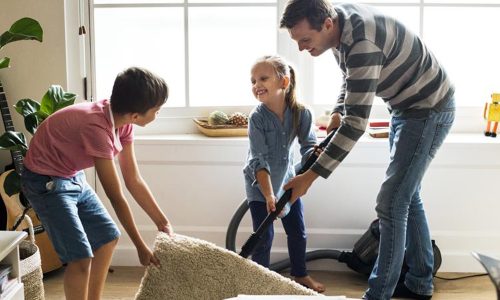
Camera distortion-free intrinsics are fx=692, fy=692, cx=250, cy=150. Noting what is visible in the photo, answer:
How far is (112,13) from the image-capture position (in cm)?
323

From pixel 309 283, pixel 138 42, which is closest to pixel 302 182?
pixel 309 283

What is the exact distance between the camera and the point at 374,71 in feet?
7.16

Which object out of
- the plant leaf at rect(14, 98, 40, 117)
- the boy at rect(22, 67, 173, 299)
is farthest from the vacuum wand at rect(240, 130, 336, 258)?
the plant leaf at rect(14, 98, 40, 117)

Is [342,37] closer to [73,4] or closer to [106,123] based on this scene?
[106,123]

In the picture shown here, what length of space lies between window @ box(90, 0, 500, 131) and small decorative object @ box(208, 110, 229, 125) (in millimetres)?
109

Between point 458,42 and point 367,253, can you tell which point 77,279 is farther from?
point 458,42

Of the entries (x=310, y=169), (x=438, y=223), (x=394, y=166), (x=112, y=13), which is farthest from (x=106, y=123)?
(x=438, y=223)

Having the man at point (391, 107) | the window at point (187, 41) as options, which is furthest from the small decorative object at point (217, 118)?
the man at point (391, 107)

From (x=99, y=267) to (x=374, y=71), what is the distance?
1114mm

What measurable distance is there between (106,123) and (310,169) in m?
0.66

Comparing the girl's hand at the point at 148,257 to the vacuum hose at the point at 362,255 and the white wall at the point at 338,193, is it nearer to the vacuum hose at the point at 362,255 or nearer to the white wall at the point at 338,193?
the vacuum hose at the point at 362,255

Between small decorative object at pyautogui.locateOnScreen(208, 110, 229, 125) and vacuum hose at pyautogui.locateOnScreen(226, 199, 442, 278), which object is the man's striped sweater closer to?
vacuum hose at pyautogui.locateOnScreen(226, 199, 442, 278)

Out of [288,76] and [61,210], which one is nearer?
[61,210]

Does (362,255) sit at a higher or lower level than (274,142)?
lower
